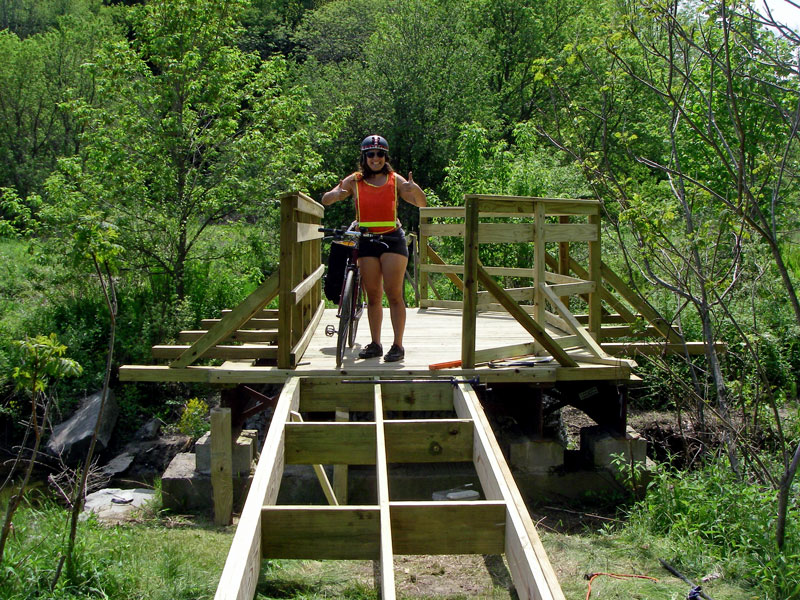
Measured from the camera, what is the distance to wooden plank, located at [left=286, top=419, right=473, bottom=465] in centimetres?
491

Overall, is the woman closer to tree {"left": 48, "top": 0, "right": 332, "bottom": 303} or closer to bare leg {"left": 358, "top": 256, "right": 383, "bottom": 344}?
bare leg {"left": 358, "top": 256, "right": 383, "bottom": 344}

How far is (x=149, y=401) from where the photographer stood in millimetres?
12430

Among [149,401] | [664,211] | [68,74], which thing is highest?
[68,74]

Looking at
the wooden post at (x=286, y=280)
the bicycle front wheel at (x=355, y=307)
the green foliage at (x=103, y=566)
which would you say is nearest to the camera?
the green foliage at (x=103, y=566)

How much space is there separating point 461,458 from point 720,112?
11032mm

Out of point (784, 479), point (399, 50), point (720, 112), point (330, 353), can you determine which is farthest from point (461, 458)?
point (399, 50)

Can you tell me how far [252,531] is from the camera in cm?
343

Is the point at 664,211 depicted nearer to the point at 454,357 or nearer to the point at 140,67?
the point at 454,357

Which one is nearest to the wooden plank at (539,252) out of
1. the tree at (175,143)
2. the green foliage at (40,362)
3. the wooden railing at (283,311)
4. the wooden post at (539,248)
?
the wooden post at (539,248)

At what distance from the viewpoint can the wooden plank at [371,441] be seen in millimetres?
4906

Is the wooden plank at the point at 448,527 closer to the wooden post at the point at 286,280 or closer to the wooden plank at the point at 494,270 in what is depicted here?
the wooden post at the point at 286,280

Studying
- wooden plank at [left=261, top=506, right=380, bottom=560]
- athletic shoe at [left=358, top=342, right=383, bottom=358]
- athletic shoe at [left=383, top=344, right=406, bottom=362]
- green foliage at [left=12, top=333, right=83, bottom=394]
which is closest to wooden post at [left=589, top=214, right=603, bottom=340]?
athletic shoe at [left=383, top=344, right=406, bottom=362]

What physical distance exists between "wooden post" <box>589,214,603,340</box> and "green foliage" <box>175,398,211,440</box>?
5.29 meters

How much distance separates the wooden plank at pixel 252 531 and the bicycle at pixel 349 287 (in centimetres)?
138
